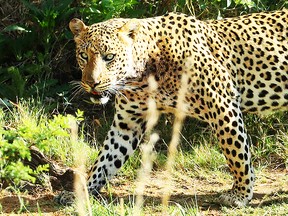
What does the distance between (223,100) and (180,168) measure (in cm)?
151

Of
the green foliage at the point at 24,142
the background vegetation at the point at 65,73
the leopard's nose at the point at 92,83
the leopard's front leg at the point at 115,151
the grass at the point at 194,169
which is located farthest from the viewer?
the background vegetation at the point at 65,73

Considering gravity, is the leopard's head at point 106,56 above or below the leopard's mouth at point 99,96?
above

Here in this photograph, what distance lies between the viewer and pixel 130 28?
7641 millimetres

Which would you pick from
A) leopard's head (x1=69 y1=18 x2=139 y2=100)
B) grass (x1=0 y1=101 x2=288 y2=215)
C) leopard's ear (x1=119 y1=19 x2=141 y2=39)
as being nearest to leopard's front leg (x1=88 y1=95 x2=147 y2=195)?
grass (x1=0 y1=101 x2=288 y2=215)

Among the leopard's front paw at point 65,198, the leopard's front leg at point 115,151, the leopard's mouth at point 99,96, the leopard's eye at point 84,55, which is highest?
the leopard's eye at point 84,55

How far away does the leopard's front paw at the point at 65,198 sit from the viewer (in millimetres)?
7973

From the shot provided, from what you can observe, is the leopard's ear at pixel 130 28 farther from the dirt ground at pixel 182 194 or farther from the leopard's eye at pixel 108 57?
the dirt ground at pixel 182 194

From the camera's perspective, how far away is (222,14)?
10.5 m

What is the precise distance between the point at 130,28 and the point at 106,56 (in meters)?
0.36

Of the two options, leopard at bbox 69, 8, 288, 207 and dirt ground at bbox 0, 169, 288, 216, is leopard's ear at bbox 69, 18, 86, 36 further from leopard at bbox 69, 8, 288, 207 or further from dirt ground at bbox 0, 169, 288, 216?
dirt ground at bbox 0, 169, 288, 216

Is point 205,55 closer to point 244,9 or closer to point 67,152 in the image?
point 67,152

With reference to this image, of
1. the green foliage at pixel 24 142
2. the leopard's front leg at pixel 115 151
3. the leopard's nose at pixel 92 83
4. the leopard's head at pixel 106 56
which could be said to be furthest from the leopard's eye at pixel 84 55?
the green foliage at pixel 24 142

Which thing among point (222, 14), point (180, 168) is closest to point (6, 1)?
point (222, 14)

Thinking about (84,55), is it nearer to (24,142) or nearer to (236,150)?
(236,150)
